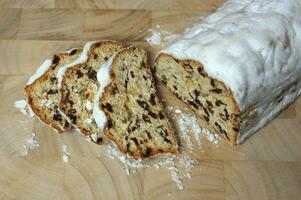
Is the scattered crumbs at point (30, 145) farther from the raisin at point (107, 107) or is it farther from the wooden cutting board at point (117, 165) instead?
the raisin at point (107, 107)

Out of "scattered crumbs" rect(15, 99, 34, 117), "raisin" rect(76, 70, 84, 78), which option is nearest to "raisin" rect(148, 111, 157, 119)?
"raisin" rect(76, 70, 84, 78)

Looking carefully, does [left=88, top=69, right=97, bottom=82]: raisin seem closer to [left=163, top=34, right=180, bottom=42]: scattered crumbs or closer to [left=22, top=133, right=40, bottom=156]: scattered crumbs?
[left=22, top=133, right=40, bottom=156]: scattered crumbs

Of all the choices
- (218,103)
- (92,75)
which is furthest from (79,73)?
(218,103)

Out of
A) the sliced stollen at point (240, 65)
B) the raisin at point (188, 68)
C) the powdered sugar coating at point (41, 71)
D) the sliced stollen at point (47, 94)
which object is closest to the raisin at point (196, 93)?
the sliced stollen at point (240, 65)

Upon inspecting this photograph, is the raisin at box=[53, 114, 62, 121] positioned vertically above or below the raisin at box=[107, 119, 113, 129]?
below

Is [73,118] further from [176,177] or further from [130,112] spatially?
[176,177]
